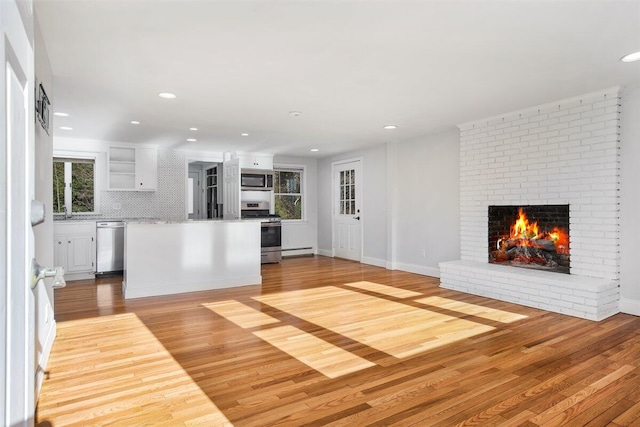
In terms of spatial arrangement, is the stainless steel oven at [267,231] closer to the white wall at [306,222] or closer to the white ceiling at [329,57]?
the white wall at [306,222]

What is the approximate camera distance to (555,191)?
4.46m

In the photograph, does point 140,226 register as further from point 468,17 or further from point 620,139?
point 620,139

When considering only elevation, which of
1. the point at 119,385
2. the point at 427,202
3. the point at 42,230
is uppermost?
the point at 427,202

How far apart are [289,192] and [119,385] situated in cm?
675

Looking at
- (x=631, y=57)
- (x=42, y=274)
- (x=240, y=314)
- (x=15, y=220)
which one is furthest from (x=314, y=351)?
(x=631, y=57)

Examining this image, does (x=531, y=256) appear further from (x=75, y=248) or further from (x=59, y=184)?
(x=59, y=184)

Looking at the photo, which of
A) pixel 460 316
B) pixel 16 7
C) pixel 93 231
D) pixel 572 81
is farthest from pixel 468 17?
pixel 93 231

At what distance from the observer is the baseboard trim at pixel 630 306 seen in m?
3.88

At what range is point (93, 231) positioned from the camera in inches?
245

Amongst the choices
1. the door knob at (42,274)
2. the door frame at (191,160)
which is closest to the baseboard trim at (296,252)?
the door frame at (191,160)

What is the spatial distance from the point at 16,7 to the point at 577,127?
4855mm

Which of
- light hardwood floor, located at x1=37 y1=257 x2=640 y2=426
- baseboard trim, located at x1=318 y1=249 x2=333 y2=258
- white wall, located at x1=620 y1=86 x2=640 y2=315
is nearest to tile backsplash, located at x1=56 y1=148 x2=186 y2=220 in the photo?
light hardwood floor, located at x1=37 y1=257 x2=640 y2=426

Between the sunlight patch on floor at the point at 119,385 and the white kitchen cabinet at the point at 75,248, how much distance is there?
9.94 feet

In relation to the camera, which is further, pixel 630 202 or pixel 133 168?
pixel 133 168
